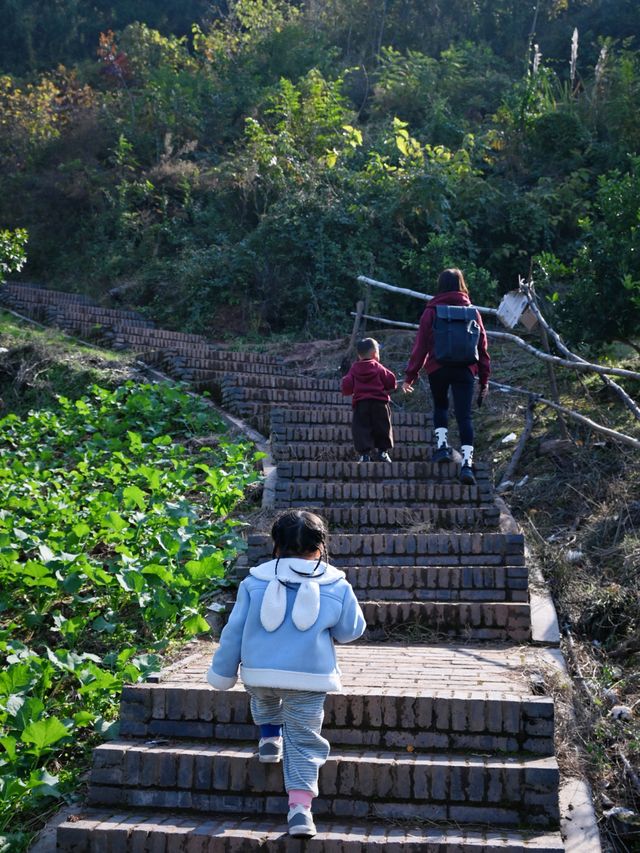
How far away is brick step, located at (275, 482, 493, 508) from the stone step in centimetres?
274

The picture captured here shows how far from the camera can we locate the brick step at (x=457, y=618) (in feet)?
17.8

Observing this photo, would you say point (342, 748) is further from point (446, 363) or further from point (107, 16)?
point (107, 16)

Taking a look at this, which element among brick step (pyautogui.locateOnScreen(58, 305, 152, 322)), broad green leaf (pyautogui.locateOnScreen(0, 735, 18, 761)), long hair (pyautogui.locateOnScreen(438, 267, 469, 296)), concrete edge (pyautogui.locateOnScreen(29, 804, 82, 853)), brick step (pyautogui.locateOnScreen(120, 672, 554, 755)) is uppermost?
brick step (pyautogui.locateOnScreen(58, 305, 152, 322))

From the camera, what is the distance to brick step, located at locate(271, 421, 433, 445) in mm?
8906

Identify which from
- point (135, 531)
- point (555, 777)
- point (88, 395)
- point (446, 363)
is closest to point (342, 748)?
point (555, 777)

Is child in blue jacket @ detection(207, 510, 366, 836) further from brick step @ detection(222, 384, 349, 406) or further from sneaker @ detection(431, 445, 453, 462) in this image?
brick step @ detection(222, 384, 349, 406)

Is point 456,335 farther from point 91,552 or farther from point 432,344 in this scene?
point 91,552

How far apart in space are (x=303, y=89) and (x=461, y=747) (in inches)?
736

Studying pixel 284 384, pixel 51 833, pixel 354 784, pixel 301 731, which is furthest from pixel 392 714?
pixel 284 384

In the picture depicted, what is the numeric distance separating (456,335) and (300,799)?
445cm

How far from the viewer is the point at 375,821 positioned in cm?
376

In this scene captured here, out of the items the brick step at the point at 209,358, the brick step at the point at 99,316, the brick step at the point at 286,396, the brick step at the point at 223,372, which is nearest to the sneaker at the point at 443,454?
the brick step at the point at 286,396

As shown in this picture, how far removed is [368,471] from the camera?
303 inches

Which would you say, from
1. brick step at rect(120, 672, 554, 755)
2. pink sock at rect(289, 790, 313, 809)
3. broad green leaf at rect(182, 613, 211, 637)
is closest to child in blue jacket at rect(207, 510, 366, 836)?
pink sock at rect(289, 790, 313, 809)
